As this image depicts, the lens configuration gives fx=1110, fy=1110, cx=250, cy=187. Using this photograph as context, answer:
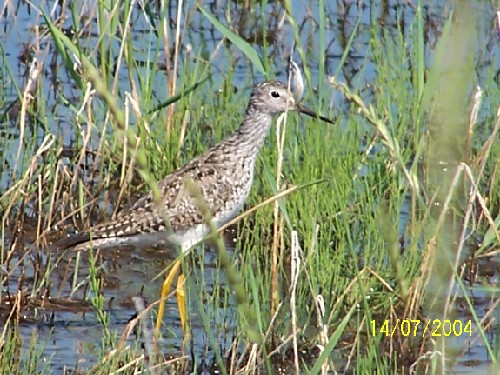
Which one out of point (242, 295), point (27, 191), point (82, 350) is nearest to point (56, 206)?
point (27, 191)

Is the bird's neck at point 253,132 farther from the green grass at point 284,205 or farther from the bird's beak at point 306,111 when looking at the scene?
the bird's beak at point 306,111

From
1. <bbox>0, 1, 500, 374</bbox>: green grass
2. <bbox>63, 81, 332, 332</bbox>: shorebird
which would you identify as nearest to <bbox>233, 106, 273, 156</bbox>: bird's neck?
<bbox>63, 81, 332, 332</bbox>: shorebird

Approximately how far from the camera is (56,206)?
19.7 feet

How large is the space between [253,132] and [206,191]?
1.43ft

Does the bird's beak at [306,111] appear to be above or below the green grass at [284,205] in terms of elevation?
above

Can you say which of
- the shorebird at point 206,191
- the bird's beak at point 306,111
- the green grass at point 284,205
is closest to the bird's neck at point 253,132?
the shorebird at point 206,191

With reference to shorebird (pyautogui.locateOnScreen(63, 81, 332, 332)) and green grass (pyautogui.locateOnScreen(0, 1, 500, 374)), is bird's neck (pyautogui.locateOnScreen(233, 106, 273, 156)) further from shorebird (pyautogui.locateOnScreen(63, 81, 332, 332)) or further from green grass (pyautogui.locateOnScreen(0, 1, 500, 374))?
green grass (pyautogui.locateOnScreen(0, 1, 500, 374))

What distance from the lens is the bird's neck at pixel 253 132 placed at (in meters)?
5.89

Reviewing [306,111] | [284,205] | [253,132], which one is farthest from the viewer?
[253,132]

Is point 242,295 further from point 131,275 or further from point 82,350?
point 131,275

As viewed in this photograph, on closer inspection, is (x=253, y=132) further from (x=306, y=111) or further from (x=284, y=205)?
(x=284, y=205)

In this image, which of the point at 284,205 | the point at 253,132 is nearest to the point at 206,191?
the point at 253,132

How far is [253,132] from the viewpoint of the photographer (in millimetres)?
5922

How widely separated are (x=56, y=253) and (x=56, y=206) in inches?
10.7
